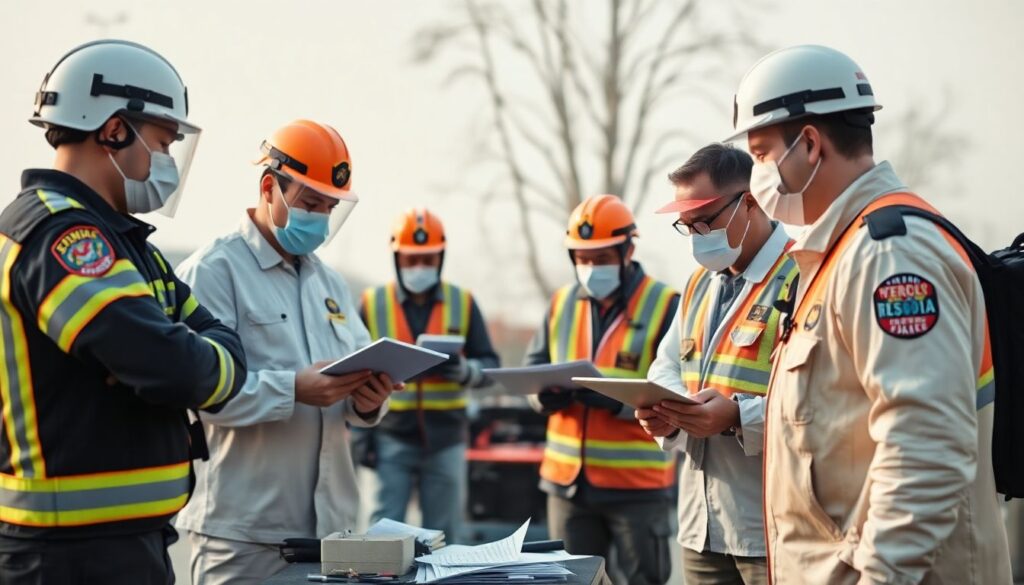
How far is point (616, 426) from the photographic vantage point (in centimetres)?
577

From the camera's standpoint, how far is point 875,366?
2.59 metres

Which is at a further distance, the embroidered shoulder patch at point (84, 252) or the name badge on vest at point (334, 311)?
the name badge on vest at point (334, 311)

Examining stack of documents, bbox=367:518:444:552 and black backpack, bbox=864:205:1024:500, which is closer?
black backpack, bbox=864:205:1024:500

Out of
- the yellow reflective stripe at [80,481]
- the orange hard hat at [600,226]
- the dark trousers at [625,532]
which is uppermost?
the orange hard hat at [600,226]

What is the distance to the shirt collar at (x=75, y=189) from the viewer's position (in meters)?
3.16

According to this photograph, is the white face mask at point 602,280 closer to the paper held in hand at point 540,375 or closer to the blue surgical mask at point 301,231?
the paper held in hand at point 540,375

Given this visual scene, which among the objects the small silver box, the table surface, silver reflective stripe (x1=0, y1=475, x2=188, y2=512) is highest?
silver reflective stripe (x1=0, y1=475, x2=188, y2=512)

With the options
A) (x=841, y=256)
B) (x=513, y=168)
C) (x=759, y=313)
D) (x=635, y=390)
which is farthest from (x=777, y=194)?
(x=513, y=168)

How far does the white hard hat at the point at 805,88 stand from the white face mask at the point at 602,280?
2.92m

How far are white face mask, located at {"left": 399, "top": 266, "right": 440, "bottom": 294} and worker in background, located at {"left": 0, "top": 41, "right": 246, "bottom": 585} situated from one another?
4.28 meters

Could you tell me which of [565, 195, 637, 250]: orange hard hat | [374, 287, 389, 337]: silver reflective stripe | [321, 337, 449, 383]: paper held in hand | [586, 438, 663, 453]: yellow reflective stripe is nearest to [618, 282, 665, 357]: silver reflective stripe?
[565, 195, 637, 250]: orange hard hat

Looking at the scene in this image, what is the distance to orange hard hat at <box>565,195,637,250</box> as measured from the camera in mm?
6070

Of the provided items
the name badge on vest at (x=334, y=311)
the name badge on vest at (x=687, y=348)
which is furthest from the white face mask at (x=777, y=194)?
the name badge on vest at (x=334, y=311)

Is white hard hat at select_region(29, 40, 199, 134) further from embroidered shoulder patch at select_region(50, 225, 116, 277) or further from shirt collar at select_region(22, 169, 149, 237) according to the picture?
embroidered shoulder patch at select_region(50, 225, 116, 277)
